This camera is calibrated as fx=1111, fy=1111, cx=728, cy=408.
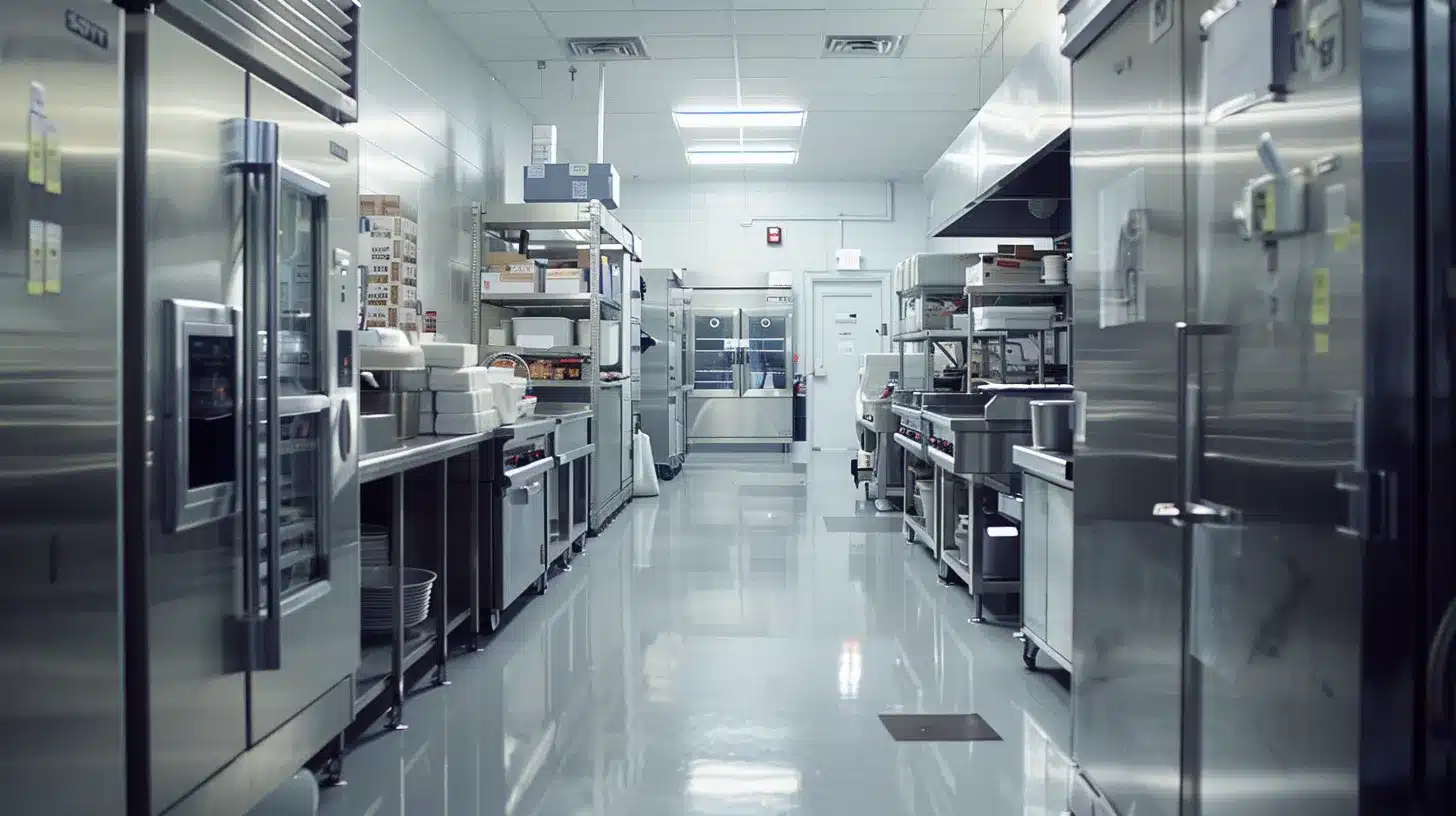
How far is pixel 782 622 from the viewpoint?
4.92 metres

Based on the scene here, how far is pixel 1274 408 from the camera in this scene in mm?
1688

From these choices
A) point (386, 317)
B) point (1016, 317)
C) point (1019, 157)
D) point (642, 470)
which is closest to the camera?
point (1019, 157)

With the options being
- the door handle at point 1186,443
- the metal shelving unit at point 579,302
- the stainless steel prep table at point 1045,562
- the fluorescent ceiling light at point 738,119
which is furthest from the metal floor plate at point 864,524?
the door handle at point 1186,443

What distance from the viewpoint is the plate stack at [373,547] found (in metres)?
3.76

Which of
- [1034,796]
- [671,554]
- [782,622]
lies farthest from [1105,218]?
[671,554]

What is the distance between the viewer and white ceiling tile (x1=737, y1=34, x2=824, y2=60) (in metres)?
7.35

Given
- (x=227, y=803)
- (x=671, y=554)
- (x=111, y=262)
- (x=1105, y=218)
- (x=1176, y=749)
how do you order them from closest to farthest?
(x=111, y=262), (x=1176, y=749), (x=227, y=803), (x=1105, y=218), (x=671, y=554)

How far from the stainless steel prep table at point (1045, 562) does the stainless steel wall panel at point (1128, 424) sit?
30.5 inches

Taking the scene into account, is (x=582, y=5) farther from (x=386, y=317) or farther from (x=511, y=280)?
(x=386, y=317)

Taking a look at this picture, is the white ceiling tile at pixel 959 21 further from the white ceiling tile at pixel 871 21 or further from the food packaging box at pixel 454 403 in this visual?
the food packaging box at pixel 454 403

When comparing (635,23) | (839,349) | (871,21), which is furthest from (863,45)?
(839,349)

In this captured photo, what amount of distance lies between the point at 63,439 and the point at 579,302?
5.68m

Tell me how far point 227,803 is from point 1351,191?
7.52 ft

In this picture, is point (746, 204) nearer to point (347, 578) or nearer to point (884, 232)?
point (884, 232)
